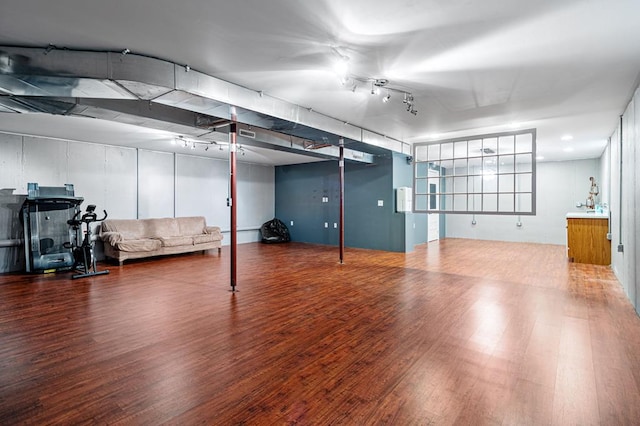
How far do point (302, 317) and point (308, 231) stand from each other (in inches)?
248

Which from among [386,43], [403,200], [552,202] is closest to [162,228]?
[403,200]

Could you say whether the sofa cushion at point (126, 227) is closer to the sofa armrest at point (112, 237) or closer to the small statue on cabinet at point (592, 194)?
the sofa armrest at point (112, 237)

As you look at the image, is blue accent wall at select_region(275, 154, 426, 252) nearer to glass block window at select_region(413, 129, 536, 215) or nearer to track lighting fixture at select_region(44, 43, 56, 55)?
glass block window at select_region(413, 129, 536, 215)

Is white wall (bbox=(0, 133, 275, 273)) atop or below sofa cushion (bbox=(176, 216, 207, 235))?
atop

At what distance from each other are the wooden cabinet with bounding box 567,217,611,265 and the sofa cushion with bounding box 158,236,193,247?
7957 millimetres

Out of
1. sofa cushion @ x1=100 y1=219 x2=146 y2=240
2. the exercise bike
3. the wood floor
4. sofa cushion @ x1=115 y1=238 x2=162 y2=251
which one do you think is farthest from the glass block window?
the exercise bike

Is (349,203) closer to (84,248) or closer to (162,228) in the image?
(162,228)

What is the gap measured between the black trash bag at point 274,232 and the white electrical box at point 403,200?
3.65 m

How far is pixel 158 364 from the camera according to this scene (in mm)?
2344

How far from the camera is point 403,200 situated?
7.64 meters

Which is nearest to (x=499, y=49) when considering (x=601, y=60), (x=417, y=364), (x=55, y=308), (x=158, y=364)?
(x=601, y=60)

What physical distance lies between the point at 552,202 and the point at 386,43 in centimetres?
906

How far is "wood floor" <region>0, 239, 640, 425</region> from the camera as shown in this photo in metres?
1.82

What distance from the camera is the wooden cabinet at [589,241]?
6047 mm
